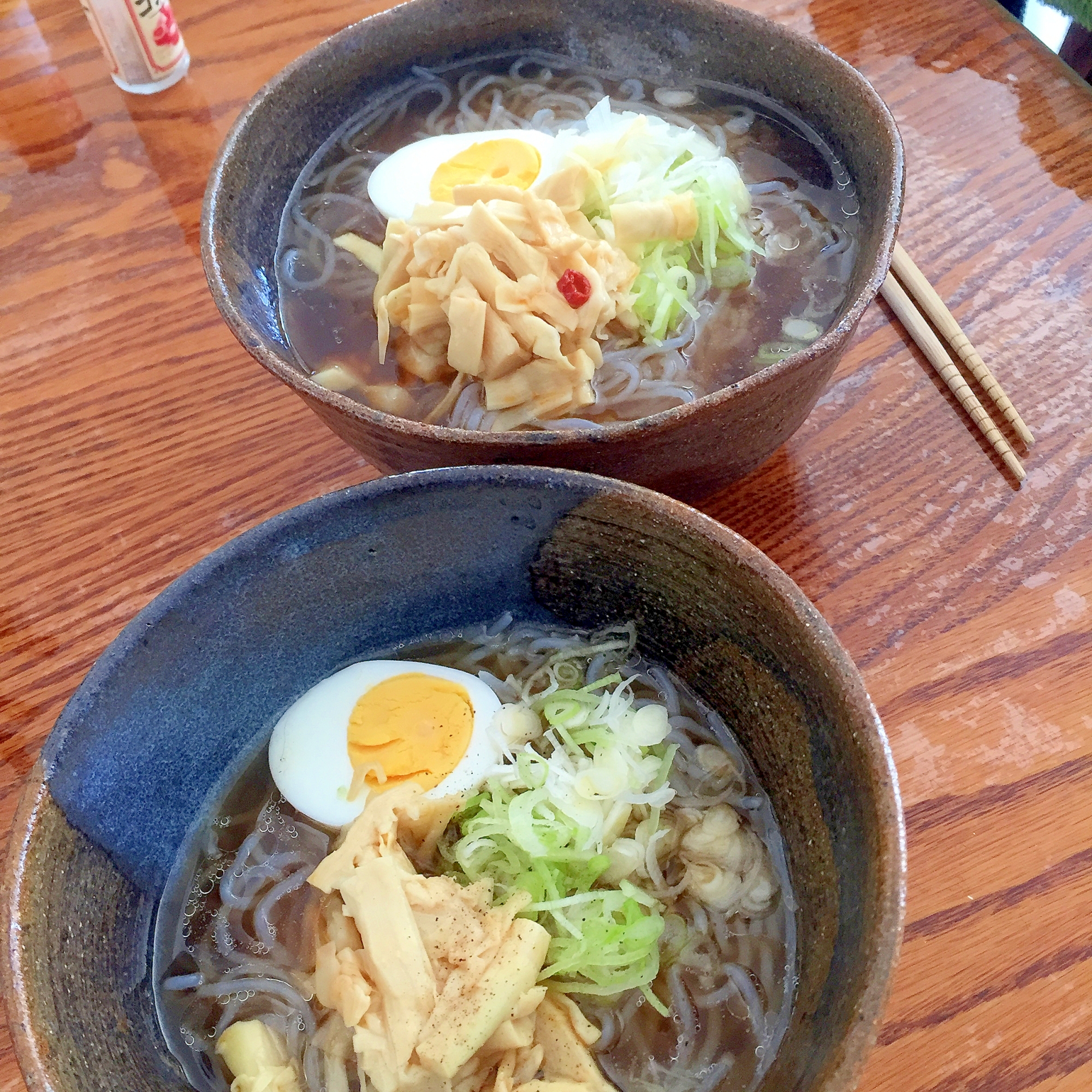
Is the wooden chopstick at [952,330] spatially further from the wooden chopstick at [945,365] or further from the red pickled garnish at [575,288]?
the red pickled garnish at [575,288]

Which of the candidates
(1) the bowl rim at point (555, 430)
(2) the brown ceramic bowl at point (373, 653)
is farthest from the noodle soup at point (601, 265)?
(2) the brown ceramic bowl at point (373, 653)

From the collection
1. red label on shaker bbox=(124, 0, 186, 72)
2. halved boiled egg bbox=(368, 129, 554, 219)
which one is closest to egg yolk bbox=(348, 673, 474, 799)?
halved boiled egg bbox=(368, 129, 554, 219)

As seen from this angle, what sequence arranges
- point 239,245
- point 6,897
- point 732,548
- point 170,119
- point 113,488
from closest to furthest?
point 6,897, point 732,548, point 239,245, point 113,488, point 170,119

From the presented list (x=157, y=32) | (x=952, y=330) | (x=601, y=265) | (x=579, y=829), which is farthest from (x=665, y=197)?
(x=157, y=32)

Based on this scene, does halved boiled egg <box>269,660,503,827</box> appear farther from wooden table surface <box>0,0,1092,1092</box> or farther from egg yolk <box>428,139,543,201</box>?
egg yolk <box>428,139,543,201</box>

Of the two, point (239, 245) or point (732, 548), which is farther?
point (239, 245)

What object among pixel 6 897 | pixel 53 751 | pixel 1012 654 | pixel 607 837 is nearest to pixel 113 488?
pixel 53 751

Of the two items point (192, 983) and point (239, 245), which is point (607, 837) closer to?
point (192, 983)
